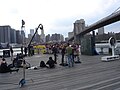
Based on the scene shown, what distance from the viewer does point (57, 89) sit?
10.8 meters

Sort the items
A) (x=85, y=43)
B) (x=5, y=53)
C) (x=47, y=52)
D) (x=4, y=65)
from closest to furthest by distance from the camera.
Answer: (x=4, y=65)
(x=85, y=43)
(x=5, y=53)
(x=47, y=52)

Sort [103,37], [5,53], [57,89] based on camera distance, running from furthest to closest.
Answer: [103,37], [5,53], [57,89]

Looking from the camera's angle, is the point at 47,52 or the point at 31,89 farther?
the point at 47,52

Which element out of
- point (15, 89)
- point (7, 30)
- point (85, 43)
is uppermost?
point (7, 30)

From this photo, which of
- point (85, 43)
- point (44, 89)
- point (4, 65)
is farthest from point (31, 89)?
point (85, 43)

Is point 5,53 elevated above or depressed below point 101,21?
below

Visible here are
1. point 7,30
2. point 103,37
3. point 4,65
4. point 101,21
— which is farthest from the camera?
point 103,37

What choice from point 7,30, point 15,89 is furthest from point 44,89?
point 7,30

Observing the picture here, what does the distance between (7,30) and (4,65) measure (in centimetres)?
3989

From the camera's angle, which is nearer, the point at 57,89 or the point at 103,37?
the point at 57,89

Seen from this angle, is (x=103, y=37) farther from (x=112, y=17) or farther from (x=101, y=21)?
(x=112, y=17)

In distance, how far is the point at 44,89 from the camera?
1096 centimetres

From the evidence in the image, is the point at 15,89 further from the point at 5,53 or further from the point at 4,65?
the point at 5,53

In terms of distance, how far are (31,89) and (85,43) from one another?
2428 cm
